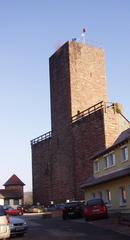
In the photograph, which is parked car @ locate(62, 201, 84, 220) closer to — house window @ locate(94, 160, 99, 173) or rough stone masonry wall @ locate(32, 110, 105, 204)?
house window @ locate(94, 160, 99, 173)

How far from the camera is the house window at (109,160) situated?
40.5m

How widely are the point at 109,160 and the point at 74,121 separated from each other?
1902 cm

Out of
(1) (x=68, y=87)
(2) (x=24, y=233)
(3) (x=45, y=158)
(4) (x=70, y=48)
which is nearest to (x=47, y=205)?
(3) (x=45, y=158)

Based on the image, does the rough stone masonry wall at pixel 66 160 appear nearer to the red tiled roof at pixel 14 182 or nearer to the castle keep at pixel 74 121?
the castle keep at pixel 74 121

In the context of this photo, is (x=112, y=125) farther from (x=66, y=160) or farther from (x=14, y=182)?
(x=14, y=182)

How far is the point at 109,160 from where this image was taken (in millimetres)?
41531

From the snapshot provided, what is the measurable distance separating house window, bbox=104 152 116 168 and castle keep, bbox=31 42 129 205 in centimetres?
1084

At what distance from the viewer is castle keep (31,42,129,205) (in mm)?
55250

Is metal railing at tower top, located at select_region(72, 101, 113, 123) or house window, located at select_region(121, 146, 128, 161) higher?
metal railing at tower top, located at select_region(72, 101, 113, 123)

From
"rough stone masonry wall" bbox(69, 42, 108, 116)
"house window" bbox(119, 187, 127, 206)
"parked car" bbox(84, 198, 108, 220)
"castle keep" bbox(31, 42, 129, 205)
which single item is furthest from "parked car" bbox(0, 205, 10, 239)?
"rough stone masonry wall" bbox(69, 42, 108, 116)

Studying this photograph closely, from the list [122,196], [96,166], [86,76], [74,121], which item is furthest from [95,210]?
[86,76]

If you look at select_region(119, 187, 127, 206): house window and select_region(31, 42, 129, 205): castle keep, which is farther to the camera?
select_region(31, 42, 129, 205): castle keep

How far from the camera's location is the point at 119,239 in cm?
1998

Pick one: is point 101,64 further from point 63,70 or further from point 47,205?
point 47,205
